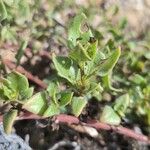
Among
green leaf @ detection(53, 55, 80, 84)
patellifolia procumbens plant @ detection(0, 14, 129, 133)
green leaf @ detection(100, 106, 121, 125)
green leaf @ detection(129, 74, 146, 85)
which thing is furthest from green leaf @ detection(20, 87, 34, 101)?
green leaf @ detection(129, 74, 146, 85)

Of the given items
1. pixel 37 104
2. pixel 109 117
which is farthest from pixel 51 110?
pixel 109 117

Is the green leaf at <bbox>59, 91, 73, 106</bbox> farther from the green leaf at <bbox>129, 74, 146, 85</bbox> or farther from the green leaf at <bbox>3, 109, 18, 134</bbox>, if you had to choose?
the green leaf at <bbox>129, 74, 146, 85</bbox>

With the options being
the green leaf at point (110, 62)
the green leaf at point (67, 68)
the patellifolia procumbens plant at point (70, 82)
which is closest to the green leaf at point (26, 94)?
the patellifolia procumbens plant at point (70, 82)

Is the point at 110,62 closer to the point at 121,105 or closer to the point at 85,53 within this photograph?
the point at 85,53

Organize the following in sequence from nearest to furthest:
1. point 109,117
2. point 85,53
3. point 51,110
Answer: point 85,53, point 51,110, point 109,117

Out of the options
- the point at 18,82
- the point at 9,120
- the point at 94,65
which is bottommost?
the point at 9,120

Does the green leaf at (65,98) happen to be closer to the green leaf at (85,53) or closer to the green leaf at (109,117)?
the green leaf at (85,53)
